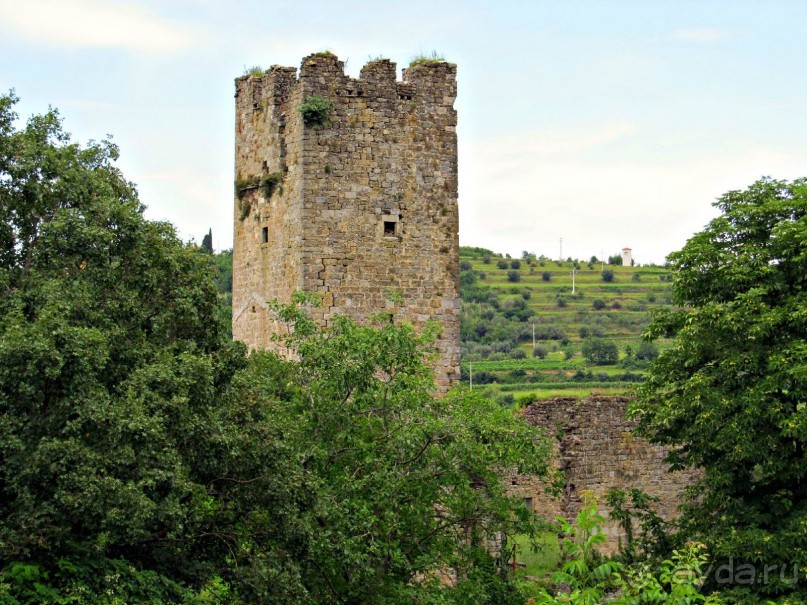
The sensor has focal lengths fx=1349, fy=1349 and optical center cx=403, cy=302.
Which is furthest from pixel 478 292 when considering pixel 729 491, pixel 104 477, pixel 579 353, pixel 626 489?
pixel 104 477

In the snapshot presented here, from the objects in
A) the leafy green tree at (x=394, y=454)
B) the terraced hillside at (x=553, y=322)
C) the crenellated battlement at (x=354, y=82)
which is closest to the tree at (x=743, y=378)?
the leafy green tree at (x=394, y=454)

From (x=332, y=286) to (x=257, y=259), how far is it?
2091mm

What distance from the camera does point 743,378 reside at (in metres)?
19.2

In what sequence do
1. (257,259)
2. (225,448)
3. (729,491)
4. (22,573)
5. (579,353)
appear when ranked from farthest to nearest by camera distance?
(579,353) < (257,259) < (729,491) < (225,448) < (22,573)

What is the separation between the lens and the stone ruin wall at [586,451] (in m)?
24.5

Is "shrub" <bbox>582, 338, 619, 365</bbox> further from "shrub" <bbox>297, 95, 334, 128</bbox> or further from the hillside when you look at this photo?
→ "shrub" <bbox>297, 95, 334, 128</bbox>

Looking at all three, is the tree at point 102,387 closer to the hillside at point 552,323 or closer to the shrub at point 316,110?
the shrub at point 316,110

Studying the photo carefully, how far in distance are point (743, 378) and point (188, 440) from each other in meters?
8.18

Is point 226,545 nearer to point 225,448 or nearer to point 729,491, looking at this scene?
point 225,448

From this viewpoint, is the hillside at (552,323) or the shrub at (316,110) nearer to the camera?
the shrub at (316,110)

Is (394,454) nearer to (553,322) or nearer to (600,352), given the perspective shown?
(600,352)

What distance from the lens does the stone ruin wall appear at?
80.5 feet

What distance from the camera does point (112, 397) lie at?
1479 centimetres

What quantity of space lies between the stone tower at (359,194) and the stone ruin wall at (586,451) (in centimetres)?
268
